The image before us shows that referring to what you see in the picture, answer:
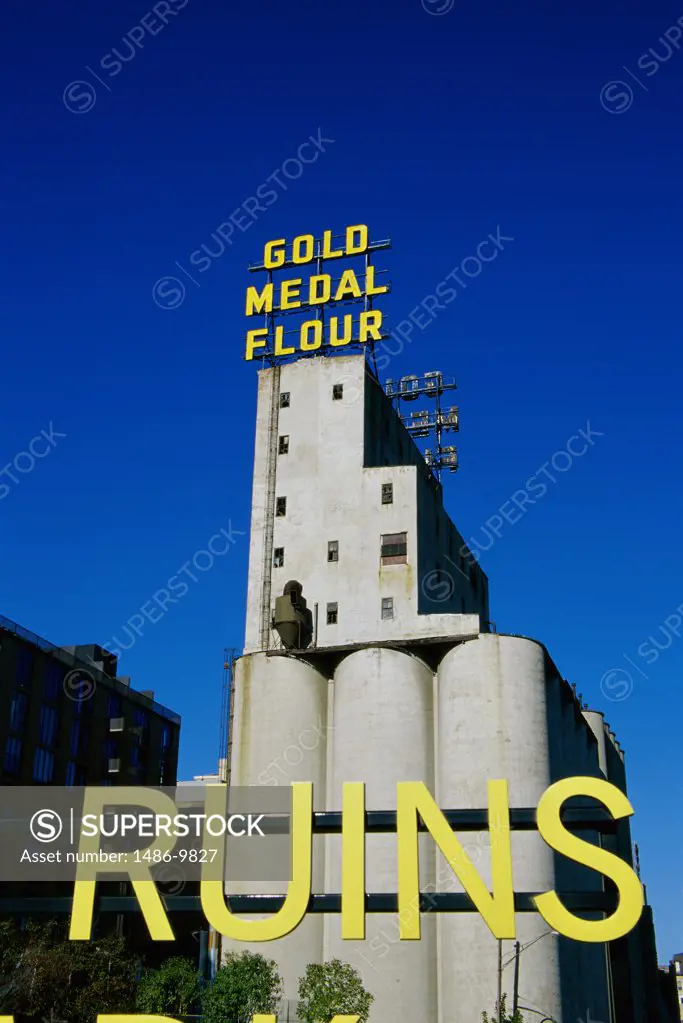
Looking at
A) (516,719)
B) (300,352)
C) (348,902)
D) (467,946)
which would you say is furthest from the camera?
(300,352)

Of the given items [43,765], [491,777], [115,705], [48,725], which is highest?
[115,705]

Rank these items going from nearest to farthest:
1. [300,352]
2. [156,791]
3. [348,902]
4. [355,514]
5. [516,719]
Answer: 1. [348,902]
2. [156,791]
3. [516,719]
4. [355,514]
5. [300,352]

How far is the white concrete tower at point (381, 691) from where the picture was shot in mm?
60094

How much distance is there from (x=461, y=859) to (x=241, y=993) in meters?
31.3

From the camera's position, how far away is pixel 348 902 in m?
30.7

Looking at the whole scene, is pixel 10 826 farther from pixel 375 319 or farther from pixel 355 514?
pixel 375 319

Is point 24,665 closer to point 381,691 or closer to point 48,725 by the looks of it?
point 48,725

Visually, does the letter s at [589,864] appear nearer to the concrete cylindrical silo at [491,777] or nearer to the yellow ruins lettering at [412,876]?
the yellow ruins lettering at [412,876]

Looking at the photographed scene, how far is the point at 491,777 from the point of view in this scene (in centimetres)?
6097

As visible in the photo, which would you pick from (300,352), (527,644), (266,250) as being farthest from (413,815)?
(266,250)

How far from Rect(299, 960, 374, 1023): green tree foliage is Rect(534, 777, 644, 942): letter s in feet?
95.6

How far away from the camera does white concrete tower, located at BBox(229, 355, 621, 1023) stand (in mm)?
60094

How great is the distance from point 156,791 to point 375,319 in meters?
54.4

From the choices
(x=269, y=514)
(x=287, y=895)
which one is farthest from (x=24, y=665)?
(x=287, y=895)
